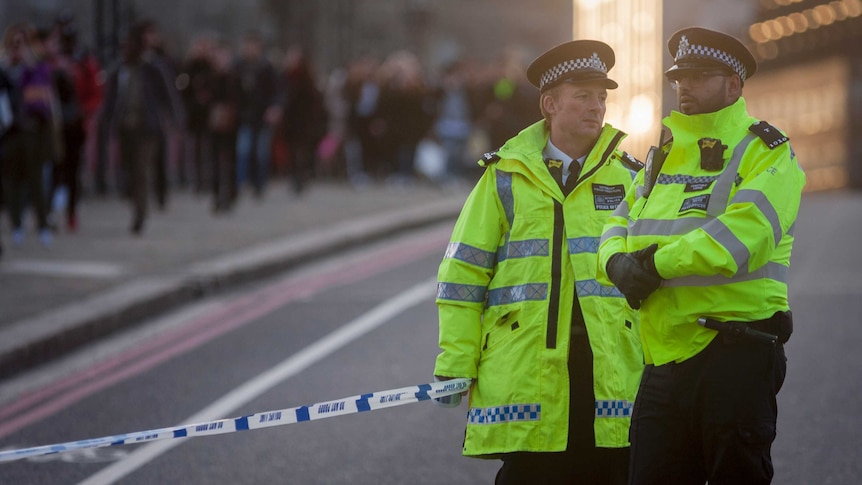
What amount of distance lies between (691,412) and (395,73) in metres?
20.6

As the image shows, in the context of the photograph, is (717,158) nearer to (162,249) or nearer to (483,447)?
(483,447)

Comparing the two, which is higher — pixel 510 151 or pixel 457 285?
pixel 510 151

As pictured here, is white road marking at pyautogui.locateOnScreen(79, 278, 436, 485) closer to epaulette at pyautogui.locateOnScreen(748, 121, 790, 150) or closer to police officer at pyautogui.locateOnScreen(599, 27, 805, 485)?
police officer at pyautogui.locateOnScreen(599, 27, 805, 485)

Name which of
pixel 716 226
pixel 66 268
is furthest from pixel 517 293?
pixel 66 268

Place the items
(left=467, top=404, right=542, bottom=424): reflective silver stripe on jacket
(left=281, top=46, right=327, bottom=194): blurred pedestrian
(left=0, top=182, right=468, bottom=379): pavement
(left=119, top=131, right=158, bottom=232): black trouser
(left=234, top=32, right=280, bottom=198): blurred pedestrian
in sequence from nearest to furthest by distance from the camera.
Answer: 1. (left=467, top=404, right=542, bottom=424): reflective silver stripe on jacket
2. (left=0, top=182, right=468, bottom=379): pavement
3. (left=119, top=131, right=158, bottom=232): black trouser
4. (left=234, top=32, right=280, bottom=198): blurred pedestrian
5. (left=281, top=46, right=327, bottom=194): blurred pedestrian

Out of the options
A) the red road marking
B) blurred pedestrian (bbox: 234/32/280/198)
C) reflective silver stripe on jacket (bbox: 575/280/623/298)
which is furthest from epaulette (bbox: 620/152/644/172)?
blurred pedestrian (bbox: 234/32/280/198)

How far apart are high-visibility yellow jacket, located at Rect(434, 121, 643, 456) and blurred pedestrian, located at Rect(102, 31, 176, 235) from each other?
1138 cm

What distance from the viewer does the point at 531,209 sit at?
4488 millimetres

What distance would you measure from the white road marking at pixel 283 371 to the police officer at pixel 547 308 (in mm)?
2732

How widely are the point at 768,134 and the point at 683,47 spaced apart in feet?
1.08

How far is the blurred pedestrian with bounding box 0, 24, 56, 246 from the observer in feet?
45.9

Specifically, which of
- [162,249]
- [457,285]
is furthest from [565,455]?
[162,249]

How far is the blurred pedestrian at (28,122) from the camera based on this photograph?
1398cm

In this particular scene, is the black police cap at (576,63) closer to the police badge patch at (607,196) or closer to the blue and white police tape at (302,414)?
the police badge patch at (607,196)
